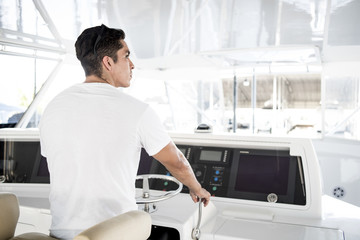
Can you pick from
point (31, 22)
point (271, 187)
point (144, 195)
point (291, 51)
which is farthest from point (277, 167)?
point (291, 51)

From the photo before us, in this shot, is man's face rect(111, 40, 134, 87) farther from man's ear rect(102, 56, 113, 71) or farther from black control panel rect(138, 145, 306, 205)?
black control panel rect(138, 145, 306, 205)

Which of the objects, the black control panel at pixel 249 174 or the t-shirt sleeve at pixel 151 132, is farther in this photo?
the black control panel at pixel 249 174

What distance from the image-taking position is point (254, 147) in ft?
7.44

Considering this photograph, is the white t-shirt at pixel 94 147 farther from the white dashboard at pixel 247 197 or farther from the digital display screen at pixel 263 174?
the digital display screen at pixel 263 174

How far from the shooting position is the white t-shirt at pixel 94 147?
128cm

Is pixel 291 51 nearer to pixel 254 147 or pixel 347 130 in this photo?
pixel 347 130

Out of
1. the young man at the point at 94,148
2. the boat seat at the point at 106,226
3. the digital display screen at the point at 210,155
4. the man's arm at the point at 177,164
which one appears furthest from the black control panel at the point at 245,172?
the boat seat at the point at 106,226

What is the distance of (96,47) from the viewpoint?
1.40 m

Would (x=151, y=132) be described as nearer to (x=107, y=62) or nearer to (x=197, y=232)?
(x=107, y=62)

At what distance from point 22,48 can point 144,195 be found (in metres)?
3.41

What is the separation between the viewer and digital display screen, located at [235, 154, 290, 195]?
84.7 inches

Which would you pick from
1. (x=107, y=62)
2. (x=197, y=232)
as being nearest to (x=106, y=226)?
(x=107, y=62)

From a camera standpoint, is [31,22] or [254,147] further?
[31,22]

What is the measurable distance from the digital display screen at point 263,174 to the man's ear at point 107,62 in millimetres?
1160
